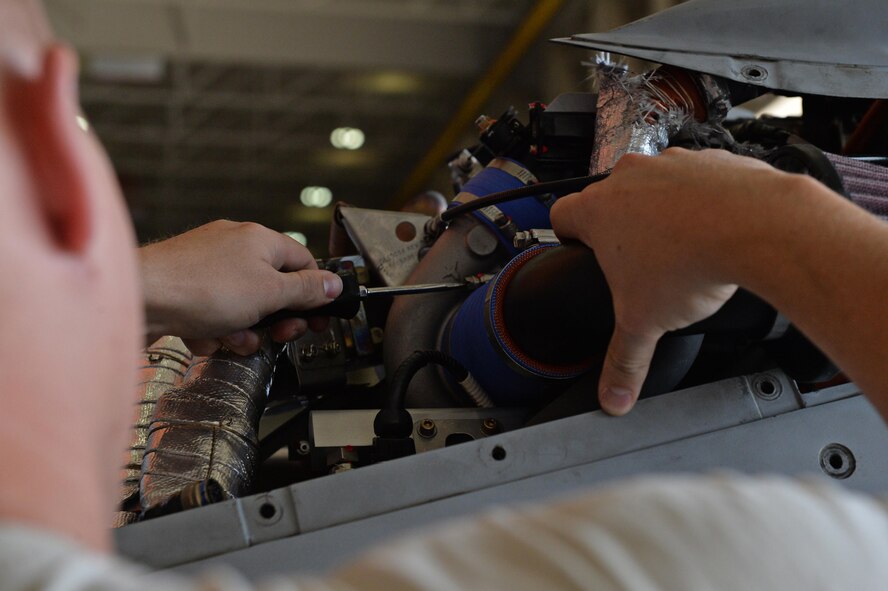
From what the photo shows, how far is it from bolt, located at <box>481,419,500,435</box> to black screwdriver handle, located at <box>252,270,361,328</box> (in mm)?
225

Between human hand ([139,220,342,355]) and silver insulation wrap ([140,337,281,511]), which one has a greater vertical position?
human hand ([139,220,342,355])

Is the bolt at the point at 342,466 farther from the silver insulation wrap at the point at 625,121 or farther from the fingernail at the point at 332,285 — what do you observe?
the silver insulation wrap at the point at 625,121

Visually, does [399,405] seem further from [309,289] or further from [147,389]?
[147,389]

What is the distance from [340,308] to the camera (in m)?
1.14

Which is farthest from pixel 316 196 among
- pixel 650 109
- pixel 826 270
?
pixel 826 270

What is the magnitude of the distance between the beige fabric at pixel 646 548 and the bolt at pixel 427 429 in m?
0.56

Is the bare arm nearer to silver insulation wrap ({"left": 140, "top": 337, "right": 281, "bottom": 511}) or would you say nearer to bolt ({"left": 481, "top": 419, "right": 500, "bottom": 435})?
bolt ({"left": 481, "top": 419, "right": 500, "bottom": 435})

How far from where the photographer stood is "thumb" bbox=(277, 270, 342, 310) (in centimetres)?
108

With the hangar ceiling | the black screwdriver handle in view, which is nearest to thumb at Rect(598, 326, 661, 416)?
the black screwdriver handle

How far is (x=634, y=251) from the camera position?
80 cm

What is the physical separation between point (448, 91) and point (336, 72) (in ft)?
2.82

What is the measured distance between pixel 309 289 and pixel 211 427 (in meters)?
0.19

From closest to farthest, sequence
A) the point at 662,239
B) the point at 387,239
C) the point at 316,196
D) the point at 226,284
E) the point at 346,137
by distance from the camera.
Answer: the point at 662,239 → the point at 226,284 → the point at 387,239 → the point at 346,137 → the point at 316,196

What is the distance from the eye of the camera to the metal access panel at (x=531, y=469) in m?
0.79
